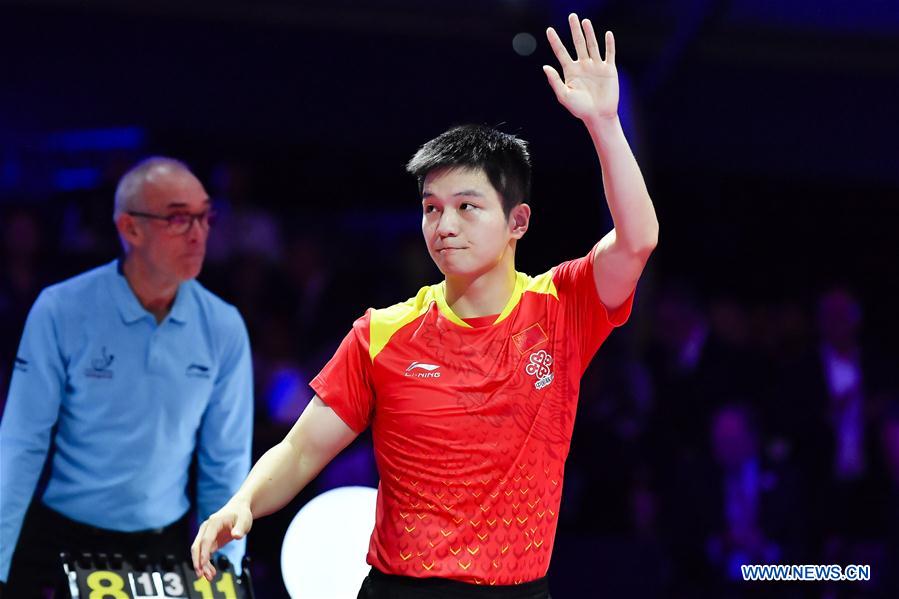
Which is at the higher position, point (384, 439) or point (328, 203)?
point (328, 203)

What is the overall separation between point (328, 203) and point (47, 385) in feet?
12.1

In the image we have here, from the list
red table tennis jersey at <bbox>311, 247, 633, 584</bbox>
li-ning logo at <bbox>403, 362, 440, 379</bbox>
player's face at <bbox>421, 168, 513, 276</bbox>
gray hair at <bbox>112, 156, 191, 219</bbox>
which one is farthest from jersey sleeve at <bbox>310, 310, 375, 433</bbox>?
gray hair at <bbox>112, 156, 191, 219</bbox>

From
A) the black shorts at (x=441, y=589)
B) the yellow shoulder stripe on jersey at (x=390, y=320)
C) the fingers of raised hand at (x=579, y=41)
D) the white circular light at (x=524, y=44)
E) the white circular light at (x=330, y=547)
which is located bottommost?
the white circular light at (x=330, y=547)

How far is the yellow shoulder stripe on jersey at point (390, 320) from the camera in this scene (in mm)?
2959

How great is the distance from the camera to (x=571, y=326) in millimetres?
2969

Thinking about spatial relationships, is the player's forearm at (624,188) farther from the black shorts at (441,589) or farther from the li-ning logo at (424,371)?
the black shorts at (441,589)

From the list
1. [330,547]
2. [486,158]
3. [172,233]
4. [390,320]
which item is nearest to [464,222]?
[486,158]

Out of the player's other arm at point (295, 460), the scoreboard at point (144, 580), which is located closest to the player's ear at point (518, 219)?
the player's other arm at point (295, 460)

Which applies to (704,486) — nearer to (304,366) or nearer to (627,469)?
(627,469)

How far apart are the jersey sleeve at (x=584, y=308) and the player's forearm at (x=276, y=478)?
0.73 meters

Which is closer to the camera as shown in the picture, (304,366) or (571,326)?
(571,326)

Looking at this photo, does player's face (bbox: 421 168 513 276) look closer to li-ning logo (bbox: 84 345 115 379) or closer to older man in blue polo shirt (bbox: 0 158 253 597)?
older man in blue polo shirt (bbox: 0 158 253 597)

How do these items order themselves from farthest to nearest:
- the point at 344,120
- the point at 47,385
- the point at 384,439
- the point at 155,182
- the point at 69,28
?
the point at 344,120, the point at 69,28, the point at 155,182, the point at 47,385, the point at 384,439

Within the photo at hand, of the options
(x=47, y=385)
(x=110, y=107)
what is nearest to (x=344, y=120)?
(x=110, y=107)
